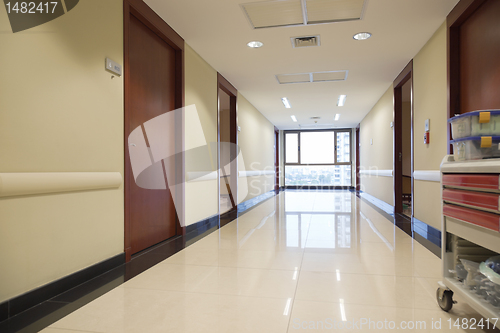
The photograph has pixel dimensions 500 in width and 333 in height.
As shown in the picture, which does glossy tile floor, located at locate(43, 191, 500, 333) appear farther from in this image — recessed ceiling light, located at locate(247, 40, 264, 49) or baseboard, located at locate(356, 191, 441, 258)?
recessed ceiling light, located at locate(247, 40, 264, 49)

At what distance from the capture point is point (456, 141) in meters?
1.92

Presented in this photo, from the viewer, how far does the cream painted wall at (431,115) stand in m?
3.95

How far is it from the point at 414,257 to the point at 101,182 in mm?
2948

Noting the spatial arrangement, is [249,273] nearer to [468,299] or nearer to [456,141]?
[468,299]

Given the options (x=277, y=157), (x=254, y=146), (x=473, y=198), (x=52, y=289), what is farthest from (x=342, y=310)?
(x=277, y=157)

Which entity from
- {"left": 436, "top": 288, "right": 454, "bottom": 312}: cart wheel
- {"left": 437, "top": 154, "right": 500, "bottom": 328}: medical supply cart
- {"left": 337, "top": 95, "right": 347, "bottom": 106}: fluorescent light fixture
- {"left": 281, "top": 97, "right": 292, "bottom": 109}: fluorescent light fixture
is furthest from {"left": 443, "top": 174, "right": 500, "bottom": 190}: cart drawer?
{"left": 281, "top": 97, "right": 292, "bottom": 109}: fluorescent light fixture

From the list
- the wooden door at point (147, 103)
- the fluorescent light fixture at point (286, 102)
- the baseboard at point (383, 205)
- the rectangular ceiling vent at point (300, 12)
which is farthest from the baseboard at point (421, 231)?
the fluorescent light fixture at point (286, 102)

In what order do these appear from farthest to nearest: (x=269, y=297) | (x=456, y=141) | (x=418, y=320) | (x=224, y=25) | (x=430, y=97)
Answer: (x=430, y=97) < (x=224, y=25) < (x=269, y=297) < (x=456, y=141) < (x=418, y=320)

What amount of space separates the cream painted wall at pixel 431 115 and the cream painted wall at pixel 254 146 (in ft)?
12.3

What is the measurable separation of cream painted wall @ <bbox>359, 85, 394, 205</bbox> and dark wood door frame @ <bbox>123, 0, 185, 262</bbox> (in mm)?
4602

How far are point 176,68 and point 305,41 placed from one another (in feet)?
5.98

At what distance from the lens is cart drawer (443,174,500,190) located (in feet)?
4.84

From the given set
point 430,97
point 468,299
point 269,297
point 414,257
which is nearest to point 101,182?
point 269,297

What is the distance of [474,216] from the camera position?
163cm
